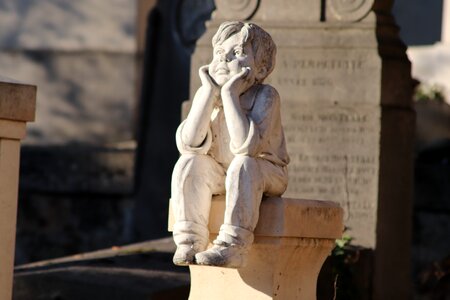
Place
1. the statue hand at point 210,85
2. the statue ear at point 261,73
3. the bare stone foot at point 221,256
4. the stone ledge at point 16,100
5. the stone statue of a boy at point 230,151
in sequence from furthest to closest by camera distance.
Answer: the stone ledge at point 16,100
the statue ear at point 261,73
the statue hand at point 210,85
the stone statue of a boy at point 230,151
the bare stone foot at point 221,256

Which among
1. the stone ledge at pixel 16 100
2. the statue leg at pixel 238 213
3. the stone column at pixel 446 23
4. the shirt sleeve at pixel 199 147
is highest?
the stone column at pixel 446 23

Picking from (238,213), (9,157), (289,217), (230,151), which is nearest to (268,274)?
(289,217)

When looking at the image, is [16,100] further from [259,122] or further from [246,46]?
[259,122]

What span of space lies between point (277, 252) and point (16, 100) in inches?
82.8

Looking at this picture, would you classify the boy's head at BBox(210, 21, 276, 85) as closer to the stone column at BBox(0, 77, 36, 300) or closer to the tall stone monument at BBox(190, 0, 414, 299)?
the stone column at BBox(0, 77, 36, 300)

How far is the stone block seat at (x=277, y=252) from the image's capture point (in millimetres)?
8359

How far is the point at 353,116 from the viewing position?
11.6 metres

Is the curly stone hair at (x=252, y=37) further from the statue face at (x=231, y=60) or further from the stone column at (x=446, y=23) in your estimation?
the stone column at (x=446, y=23)

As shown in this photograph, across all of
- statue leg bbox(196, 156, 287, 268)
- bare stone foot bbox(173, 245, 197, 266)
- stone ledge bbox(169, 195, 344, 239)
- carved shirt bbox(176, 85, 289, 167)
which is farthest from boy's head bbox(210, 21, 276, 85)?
bare stone foot bbox(173, 245, 197, 266)

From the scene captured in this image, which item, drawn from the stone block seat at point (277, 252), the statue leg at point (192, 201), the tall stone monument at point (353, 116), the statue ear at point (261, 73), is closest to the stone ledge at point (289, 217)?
the stone block seat at point (277, 252)

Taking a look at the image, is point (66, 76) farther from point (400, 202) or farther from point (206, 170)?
point (206, 170)

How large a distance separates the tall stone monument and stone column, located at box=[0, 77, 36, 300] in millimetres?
2693

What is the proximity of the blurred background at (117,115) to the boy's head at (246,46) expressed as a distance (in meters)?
3.49

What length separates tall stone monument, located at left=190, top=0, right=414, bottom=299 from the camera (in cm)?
1157
